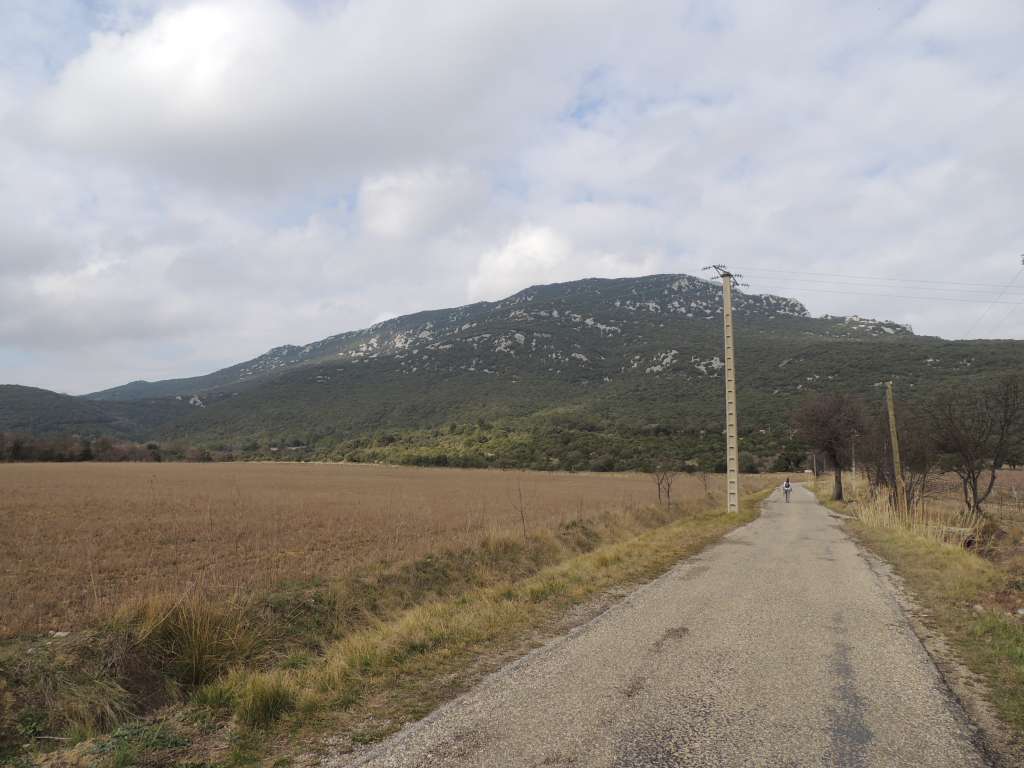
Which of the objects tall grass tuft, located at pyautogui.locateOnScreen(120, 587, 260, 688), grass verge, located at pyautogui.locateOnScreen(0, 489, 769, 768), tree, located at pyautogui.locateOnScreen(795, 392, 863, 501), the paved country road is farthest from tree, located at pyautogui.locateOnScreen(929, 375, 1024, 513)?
tall grass tuft, located at pyautogui.locateOnScreen(120, 587, 260, 688)

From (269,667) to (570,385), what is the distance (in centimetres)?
10986

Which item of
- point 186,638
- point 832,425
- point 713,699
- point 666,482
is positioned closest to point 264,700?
point 186,638

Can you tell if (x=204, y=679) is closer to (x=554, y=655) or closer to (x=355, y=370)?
(x=554, y=655)

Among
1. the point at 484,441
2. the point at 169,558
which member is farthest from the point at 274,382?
the point at 169,558

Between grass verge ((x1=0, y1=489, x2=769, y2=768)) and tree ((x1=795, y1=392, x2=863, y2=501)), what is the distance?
122ft

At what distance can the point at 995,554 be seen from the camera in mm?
15156

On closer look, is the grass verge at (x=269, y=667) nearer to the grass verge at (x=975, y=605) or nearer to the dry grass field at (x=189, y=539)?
the dry grass field at (x=189, y=539)

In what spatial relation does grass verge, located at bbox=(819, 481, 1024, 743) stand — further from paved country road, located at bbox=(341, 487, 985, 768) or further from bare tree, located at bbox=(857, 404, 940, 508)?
bare tree, located at bbox=(857, 404, 940, 508)

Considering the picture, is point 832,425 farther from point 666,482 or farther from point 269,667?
point 269,667

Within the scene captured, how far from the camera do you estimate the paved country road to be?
441cm

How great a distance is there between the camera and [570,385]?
116688 mm

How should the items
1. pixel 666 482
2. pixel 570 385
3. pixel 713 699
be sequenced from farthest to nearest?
pixel 570 385 < pixel 666 482 < pixel 713 699

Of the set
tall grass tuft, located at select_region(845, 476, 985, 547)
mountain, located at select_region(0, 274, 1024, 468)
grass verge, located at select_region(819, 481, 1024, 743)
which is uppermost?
mountain, located at select_region(0, 274, 1024, 468)

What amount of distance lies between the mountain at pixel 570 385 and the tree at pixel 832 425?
28.9 metres
